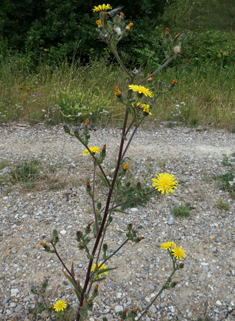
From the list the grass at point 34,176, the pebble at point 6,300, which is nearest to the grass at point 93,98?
the grass at point 34,176

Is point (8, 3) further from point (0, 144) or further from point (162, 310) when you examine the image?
point (162, 310)

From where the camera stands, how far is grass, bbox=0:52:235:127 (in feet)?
14.6

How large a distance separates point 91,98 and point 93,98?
0.12 metres

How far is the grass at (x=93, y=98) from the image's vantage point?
4.45m

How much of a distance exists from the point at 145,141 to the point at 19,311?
9.39ft

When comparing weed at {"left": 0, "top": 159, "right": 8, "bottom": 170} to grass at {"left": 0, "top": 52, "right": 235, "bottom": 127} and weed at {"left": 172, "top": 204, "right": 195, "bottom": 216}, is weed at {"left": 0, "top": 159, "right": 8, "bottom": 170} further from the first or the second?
weed at {"left": 172, "top": 204, "right": 195, "bottom": 216}

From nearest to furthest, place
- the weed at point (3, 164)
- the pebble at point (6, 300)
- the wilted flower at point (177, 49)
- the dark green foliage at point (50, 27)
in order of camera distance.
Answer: the wilted flower at point (177, 49), the pebble at point (6, 300), the weed at point (3, 164), the dark green foliage at point (50, 27)

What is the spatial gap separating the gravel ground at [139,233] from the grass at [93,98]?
716 millimetres

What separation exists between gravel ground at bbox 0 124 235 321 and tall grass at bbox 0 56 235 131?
719 mm

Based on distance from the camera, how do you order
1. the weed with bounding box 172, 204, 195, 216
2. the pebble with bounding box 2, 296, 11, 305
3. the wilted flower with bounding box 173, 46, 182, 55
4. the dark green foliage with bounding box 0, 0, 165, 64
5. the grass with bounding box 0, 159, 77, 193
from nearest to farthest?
the wilted flower with bounding box 173, 46, 182, 55
the pebble with bounding box 2, 296, 11, 305
the weed with bounding box 172, 204, 195, 216
the grass with bounding box 0, 159, 77, 193
the dark green foliage with bounding box 0, 0, 165, 64

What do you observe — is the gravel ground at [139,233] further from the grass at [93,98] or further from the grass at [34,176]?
the grass at [93,98]

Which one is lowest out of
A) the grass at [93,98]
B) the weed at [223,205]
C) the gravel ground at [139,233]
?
the gravel ground at [139,233]

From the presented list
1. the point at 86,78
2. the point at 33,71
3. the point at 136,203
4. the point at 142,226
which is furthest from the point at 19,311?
the point at 33,71

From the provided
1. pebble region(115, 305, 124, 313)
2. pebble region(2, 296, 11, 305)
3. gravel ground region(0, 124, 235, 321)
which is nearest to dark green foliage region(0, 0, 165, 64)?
gravel ground region(0, 124, 235, 321)
